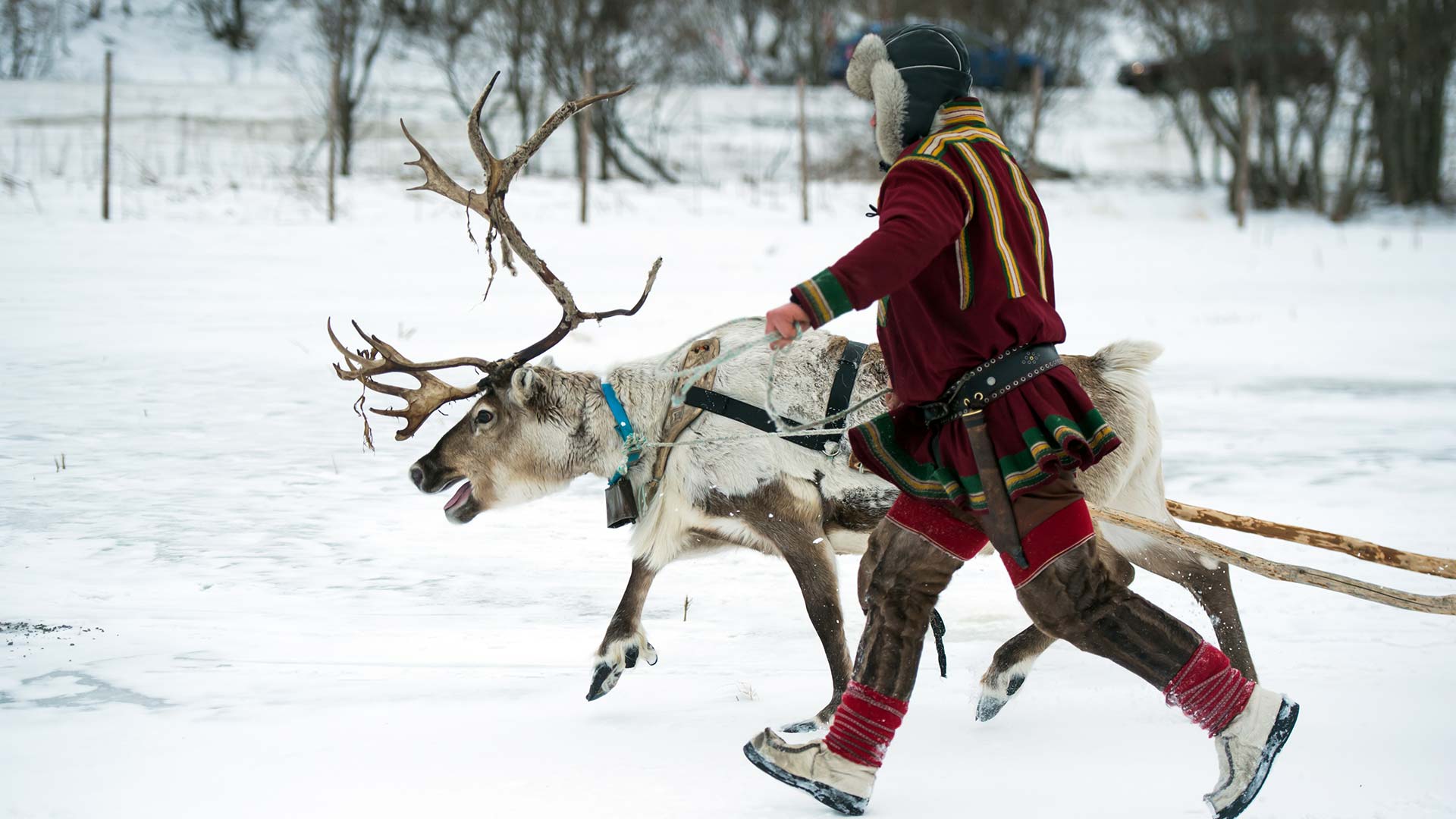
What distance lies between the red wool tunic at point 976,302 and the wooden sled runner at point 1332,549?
568 millimetres

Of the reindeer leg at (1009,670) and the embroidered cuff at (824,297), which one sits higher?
the embroidered cuff at (824,297)

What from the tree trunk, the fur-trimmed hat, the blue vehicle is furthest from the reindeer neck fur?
the blue vehicle

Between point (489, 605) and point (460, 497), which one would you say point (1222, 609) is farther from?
point (489, 605)

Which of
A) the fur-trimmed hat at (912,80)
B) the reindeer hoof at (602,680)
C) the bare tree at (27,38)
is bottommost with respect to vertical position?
the reindeer hoof at (602,680)

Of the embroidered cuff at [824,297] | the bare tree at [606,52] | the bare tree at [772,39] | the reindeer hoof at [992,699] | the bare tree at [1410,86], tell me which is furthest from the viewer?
the bare tree at [772,39]

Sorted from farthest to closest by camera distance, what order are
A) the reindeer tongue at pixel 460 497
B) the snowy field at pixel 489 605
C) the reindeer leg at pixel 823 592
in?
the reindeer tongue at pixel 460 497 → the reindeer leg at pixel 823 592 → the snowy field at pixel 489 605

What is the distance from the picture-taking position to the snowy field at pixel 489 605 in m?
3.25

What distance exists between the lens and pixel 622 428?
13.3ft

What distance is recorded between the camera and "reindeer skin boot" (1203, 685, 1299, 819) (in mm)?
2777

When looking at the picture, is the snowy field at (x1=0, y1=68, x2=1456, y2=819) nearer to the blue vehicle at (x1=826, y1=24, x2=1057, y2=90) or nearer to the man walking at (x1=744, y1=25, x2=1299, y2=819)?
the man walking at (x1=744, y1=25, x2=1299, y2=819)

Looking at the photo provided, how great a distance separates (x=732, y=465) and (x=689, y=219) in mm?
12996

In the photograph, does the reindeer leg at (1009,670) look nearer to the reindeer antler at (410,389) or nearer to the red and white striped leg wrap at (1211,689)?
the red and white striped leg wrap at (1211,689)

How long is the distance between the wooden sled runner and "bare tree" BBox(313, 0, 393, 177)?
13992mm

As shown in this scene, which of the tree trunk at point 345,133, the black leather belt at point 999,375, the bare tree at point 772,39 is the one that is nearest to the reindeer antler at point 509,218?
the black leather belt at point 999,375
